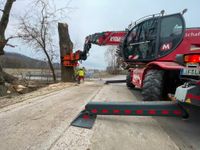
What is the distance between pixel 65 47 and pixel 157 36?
371 inches

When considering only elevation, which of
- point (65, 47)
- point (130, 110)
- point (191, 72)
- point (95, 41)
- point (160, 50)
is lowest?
point (130, 110)

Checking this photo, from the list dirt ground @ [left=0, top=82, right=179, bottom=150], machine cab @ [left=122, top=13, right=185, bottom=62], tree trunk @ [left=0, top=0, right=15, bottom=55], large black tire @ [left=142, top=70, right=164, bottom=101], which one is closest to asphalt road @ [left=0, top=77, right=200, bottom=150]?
dirt ground @ [left=0, top=82, right=179, bottom=150]

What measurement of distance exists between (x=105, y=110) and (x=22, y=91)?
30.2 ft

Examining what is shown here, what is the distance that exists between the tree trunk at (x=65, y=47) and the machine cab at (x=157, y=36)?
772cm

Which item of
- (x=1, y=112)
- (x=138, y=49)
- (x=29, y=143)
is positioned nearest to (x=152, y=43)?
(x=138, y=49)

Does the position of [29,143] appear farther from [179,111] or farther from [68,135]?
Result: [179,111]

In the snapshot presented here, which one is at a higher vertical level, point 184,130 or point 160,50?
point 160,50

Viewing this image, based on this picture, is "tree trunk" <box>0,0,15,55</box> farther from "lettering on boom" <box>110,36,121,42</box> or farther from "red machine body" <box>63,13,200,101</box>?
Answer: "red machine body" <box>63,13,200,101</box>

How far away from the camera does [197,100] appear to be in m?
3.22

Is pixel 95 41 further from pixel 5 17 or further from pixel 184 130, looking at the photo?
pixel 184 130

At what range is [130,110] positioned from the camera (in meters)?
3.67

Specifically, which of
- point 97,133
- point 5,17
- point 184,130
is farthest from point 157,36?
point 5,17

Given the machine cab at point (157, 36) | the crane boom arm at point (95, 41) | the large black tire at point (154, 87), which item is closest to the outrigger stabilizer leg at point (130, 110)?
the large black tire at point (154, 87)

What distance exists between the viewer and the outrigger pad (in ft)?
11.8
